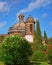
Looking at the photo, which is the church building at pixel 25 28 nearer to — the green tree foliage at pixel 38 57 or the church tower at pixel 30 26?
the church tower at pixel 30 26

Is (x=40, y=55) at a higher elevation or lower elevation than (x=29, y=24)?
lower

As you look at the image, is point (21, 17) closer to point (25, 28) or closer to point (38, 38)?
point (25, 28)

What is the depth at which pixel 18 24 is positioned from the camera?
394ft

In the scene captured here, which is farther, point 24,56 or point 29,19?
point 29,19

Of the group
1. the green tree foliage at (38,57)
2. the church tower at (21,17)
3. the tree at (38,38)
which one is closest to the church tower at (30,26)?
the church tower at (21,17)

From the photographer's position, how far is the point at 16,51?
5753 centimetres

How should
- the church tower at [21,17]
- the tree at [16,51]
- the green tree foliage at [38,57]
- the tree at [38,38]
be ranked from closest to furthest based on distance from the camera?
1. the tree at [16,51]
2. the green tree foliage at [38,57]
3. the tree at [38,38]
4. the church tower at [21,17]

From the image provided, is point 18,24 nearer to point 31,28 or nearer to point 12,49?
point 31,28

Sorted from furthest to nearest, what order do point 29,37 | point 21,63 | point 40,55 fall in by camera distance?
point 29,37
point 40,55
point 21,63

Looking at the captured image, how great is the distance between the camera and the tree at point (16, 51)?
57312 millimetres

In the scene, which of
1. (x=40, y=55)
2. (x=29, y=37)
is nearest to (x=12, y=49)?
(x=40, y=55)

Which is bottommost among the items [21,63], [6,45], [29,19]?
[21,63]

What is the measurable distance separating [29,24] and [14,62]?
198ft

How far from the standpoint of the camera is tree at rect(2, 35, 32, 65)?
57312 millimetres
